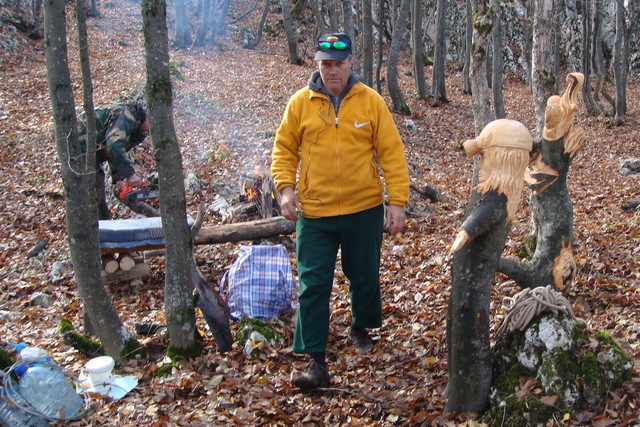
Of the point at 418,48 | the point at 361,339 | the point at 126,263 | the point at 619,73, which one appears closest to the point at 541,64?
the point at 361,339

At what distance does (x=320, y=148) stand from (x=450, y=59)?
2515 centimetres

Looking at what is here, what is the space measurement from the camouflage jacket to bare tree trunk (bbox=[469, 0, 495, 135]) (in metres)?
4.34

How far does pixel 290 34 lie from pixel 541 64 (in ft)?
53.6

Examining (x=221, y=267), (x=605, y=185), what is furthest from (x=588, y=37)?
(x=221, y=267)

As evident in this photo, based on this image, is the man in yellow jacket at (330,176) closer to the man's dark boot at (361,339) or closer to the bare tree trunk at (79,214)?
the man's dark boot at (361,339)

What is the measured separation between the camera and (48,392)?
3445 millimetres

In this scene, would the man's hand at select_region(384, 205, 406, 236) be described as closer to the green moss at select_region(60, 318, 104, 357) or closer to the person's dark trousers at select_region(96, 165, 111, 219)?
the green moss at select_region(60, 318, 104, 357)

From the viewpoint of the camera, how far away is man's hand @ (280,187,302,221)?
145 inches

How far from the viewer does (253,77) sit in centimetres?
1830

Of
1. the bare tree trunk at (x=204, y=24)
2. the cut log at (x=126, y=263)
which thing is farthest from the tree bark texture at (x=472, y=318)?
the bare tree trunk at (x=204, y=24)

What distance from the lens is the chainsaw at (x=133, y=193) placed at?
23.3ft

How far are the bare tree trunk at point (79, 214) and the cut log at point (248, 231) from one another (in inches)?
88.2

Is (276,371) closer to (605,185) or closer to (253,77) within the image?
(605,185)

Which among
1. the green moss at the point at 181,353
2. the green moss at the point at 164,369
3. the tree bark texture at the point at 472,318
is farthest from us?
the green moss at the point at 181,353
